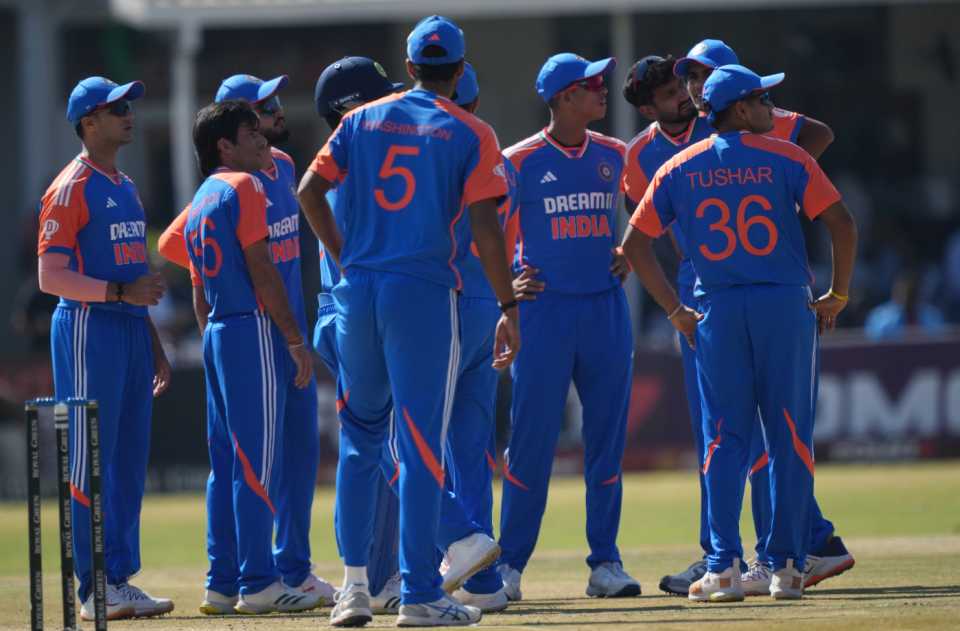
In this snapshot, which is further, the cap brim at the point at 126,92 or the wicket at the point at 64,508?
the cap brim at the point at 126,92

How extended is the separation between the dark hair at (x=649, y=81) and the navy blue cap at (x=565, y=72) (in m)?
0.36


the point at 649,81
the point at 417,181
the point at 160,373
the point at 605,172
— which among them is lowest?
the point at 160,373

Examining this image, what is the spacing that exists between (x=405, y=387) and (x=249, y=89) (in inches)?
96.3

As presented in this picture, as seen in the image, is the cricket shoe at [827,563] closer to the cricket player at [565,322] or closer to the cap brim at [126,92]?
the cricket player at [565,322]

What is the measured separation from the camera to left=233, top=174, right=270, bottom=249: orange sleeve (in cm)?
823

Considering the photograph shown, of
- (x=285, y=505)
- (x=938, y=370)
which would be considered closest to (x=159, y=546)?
(x=285, y=505)

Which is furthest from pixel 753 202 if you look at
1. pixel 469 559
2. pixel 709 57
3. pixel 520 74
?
pixel 520 74

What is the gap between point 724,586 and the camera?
8094 mm

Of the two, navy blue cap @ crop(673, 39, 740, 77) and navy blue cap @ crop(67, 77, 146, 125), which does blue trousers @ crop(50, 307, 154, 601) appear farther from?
navy blue cap @ crop(673, 39, 740, 77)

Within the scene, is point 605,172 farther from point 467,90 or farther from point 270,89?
point 270,89

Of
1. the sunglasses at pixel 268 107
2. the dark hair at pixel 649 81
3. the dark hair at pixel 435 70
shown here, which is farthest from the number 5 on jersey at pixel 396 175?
the dark hair at pixel 649 81

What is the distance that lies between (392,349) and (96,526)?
53.5 inches

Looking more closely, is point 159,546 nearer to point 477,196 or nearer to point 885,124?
point 477,196

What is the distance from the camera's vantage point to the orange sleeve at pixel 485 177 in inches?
284
